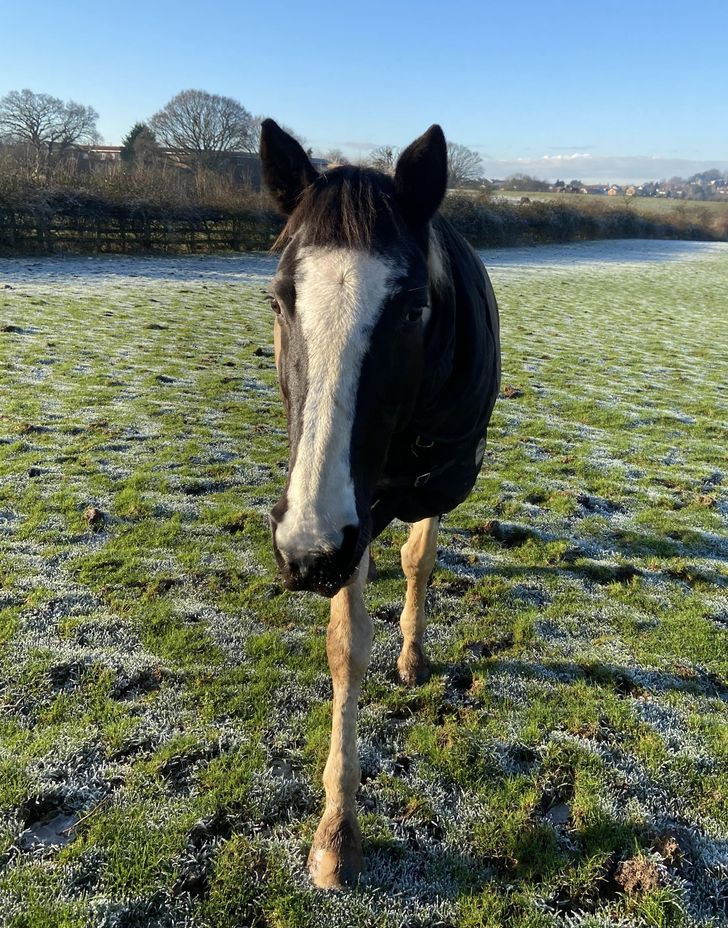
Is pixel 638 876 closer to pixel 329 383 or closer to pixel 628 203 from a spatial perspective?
pixel 329 383

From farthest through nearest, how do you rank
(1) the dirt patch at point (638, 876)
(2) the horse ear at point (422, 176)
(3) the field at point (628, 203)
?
1. (3) the field at point (628, 203)
2. (1) the dirt patch at point (638, 876)
3. (2) the horse ear at point (422, 176)

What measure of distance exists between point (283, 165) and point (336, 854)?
114 inches

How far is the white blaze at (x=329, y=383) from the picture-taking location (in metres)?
1.79

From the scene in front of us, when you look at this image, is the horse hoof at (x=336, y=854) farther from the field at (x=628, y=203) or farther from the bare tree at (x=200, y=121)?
the bare tree at (x=200, y=121)

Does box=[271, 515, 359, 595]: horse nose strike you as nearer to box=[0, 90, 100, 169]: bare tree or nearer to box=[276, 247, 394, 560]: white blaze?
box=[276, 247, 394, 560]: white blaze

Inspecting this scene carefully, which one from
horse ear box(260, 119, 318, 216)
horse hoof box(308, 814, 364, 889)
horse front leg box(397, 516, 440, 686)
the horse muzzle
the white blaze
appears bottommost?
horse hoof box(308, 814, 364, 889)

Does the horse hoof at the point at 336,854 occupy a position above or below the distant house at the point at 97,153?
below

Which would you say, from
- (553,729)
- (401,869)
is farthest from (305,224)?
(553,729)

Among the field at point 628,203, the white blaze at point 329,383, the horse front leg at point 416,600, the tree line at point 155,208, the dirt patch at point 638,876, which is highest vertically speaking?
the field at point 628,203

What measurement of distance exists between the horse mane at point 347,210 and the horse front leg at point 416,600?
2108 millimetres

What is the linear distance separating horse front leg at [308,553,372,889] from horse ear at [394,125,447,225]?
1492mm

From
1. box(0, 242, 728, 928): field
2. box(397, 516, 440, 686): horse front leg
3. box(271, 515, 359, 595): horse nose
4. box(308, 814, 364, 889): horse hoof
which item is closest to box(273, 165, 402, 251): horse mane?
box(271, 515, 359, 595): horse nose

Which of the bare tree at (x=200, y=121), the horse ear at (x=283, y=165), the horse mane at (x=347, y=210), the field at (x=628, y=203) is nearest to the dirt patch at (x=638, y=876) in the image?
the horse mane at (x=347, y=210)

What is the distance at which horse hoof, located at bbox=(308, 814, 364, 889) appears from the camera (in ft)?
7.93
